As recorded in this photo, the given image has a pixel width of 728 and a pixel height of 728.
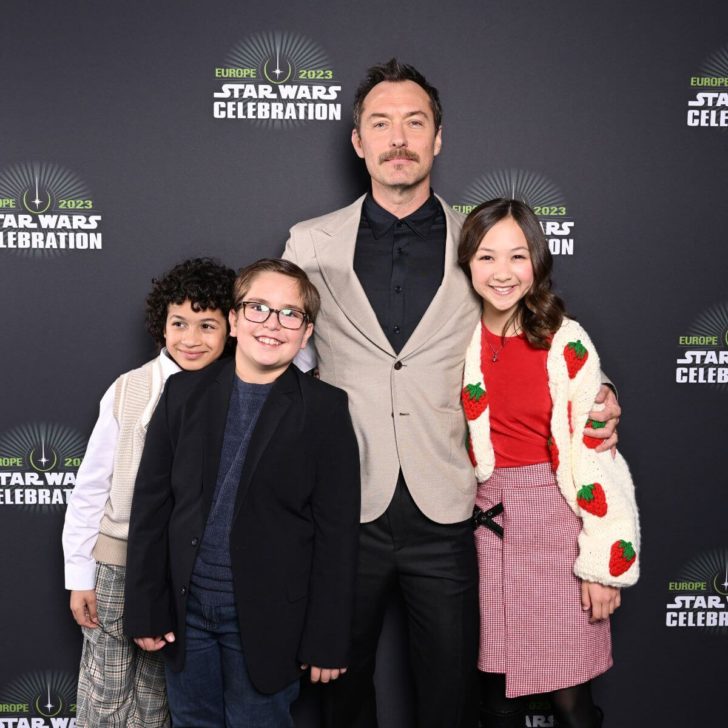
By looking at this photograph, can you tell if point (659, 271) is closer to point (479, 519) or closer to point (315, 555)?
point (479, 519)

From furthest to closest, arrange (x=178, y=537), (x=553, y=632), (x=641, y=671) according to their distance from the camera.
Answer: (x=641, y=671), (x=553, y=632), (x=178, y=537)

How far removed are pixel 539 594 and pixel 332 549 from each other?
1.92 feet

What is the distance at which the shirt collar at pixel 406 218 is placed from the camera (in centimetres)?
204

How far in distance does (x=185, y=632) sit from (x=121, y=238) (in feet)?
4.16

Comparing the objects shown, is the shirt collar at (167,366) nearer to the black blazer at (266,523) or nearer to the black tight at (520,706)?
the black blazer at (266,523)

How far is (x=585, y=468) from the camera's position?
6.17ft

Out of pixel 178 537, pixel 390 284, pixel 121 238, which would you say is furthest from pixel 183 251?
pixel 178 537

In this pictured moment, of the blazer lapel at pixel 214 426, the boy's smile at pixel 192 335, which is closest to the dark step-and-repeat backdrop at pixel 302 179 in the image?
the boy's smile at pixel 192 335

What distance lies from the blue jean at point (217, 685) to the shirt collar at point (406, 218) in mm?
1057

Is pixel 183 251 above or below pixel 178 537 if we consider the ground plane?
above

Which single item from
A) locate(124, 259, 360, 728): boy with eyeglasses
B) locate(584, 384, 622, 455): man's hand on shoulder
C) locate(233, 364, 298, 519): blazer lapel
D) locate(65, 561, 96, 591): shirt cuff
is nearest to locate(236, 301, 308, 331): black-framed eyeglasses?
locate(124, 259, 360, 728): boy with eyeglasses

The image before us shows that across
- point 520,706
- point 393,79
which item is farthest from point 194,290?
point 520,706

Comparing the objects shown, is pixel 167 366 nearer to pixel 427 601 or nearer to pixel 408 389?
pixel 408 389

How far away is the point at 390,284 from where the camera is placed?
1.98m
